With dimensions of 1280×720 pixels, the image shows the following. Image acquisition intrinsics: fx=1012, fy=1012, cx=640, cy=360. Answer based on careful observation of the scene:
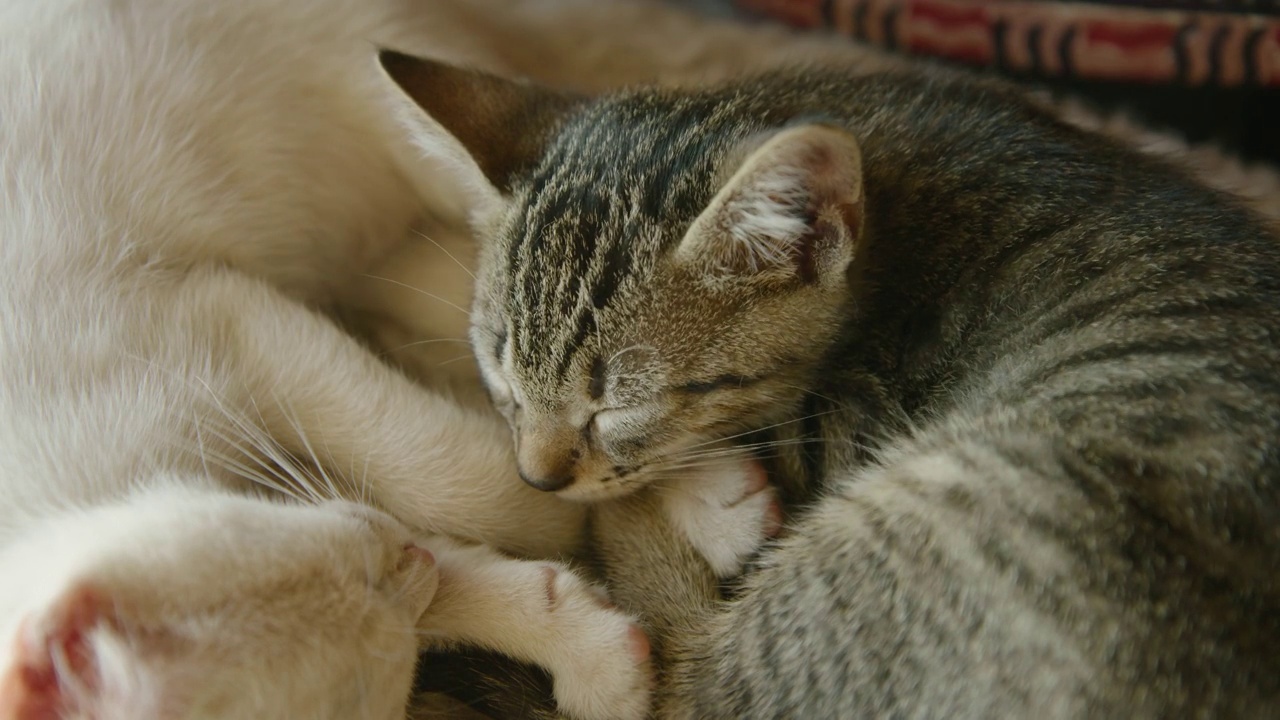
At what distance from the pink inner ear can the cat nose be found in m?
0.53

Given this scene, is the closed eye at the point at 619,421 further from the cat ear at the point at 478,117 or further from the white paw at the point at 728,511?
the cat ear at the point at 478,117

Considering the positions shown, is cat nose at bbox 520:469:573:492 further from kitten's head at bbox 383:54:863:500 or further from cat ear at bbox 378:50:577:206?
cat ear at bbox 378:50:577:206

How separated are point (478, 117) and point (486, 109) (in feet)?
0.09

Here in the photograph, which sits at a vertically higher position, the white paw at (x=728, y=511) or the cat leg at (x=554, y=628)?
the white paw at (x=728, y=511)

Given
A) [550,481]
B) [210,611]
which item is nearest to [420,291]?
[550,481]

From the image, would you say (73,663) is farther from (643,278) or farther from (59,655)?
(643,278)

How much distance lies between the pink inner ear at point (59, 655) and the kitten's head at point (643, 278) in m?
0.54

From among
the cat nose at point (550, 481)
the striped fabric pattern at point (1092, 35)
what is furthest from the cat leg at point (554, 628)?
the striped fabric pattern at point (1092, 35)

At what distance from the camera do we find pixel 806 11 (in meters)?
2.29

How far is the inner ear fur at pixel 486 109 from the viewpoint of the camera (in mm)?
1353

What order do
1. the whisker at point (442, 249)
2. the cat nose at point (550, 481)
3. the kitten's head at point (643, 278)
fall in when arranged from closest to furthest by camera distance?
the kitten's head at point (643, 278)
the cat nose at point (550, 481)
the whisker at point (442, 249)

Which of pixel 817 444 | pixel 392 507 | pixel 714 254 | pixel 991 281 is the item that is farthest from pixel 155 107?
pixel 991 281

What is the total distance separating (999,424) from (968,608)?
0.77 feet

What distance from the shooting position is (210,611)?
1046 millimetres
